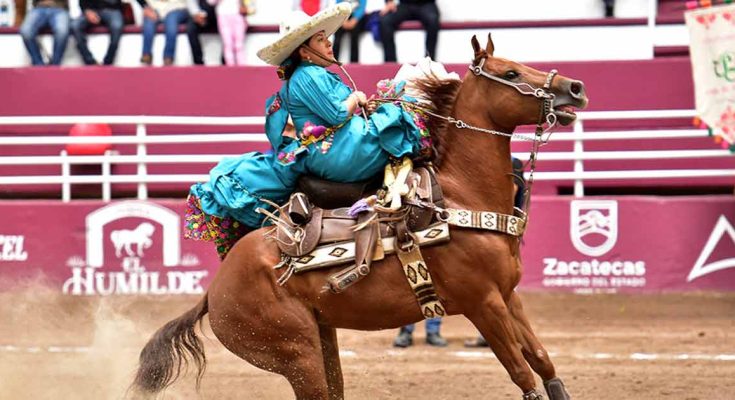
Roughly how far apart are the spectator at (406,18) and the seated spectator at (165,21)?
221cm

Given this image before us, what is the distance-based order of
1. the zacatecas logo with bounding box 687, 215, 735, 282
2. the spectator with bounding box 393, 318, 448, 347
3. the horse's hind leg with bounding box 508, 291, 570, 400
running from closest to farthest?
the horse's hind leg with bounding box 508, 291, 570, 400, the spectator with bounding box 393, 318, 448, 347, the zacatecas logo with bounding box 687, 215, 735, 282

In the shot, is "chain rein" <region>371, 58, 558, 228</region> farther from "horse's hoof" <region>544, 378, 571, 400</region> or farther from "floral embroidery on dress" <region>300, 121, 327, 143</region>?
"horse's hoof" <region>544, 378, 571, 400</region>

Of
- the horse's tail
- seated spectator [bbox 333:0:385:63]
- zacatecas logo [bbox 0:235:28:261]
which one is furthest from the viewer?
seated spectator [bbox 333:0:385:63]

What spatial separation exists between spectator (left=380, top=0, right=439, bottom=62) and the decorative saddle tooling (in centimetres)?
659

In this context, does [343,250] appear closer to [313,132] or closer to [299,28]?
[313,132]

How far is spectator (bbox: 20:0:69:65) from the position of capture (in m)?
12.8

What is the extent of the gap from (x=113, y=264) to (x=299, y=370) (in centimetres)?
563

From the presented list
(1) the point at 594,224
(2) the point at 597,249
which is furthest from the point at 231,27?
(2) the point at 597,249

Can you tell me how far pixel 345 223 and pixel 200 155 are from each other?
20.1 feet

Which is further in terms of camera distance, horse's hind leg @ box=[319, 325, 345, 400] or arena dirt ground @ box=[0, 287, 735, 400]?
arena dirt ground @ box=[0, 287, 735, 400]

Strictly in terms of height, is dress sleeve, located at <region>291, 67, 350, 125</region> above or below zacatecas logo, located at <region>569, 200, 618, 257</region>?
above

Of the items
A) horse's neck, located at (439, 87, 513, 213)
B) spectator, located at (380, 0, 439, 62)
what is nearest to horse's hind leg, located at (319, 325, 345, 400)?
horse's neck, located at (439, 87, 513, 213)

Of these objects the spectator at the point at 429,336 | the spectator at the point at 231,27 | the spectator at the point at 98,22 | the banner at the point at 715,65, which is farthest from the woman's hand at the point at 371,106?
the spectator at the point at 98,22

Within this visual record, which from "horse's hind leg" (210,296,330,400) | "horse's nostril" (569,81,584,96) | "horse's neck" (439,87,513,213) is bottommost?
"horse's hind leg" (210,296,330,400)
